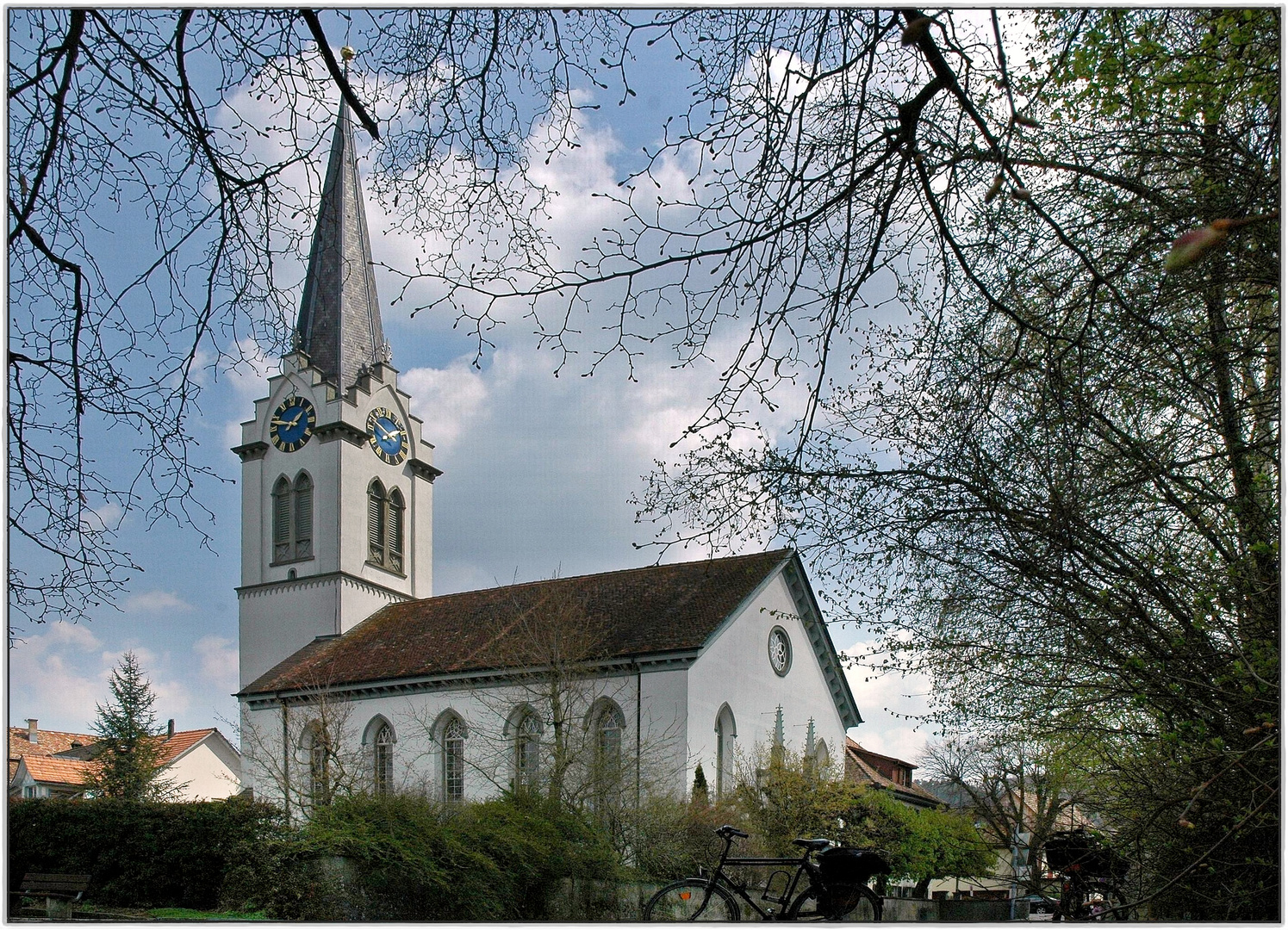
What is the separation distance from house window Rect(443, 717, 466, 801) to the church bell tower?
630 centimetres

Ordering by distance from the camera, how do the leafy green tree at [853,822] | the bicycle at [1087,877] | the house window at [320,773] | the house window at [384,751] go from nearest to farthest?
the bicycle at [1087,877] < the house window at [320,773] < the leafy green tree at [853,822] < the house window at [384,751]

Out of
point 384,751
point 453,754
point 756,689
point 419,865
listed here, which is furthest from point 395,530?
point 419,865

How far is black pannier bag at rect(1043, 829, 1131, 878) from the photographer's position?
5988mm

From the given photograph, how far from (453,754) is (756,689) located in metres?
6.68

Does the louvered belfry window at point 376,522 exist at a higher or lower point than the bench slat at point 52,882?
higher

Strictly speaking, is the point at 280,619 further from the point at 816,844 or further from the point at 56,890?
the point at 816,844

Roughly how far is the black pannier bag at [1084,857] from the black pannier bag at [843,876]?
1059mm

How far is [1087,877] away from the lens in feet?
20.2

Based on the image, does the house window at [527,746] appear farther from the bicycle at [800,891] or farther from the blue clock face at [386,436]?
the blue clock face at [386,436]

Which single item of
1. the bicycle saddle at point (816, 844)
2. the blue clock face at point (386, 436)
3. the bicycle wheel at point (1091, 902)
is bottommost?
the bicycle wheel at point (1091, 902)

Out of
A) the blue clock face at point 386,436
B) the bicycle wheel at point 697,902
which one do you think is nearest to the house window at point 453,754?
the blue clock face at point 386,436

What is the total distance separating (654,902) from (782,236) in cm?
495

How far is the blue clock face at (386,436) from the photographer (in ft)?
98.5

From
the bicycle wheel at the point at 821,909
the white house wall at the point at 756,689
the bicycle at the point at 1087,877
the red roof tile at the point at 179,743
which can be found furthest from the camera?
the red roof tile at the point at 179,743
